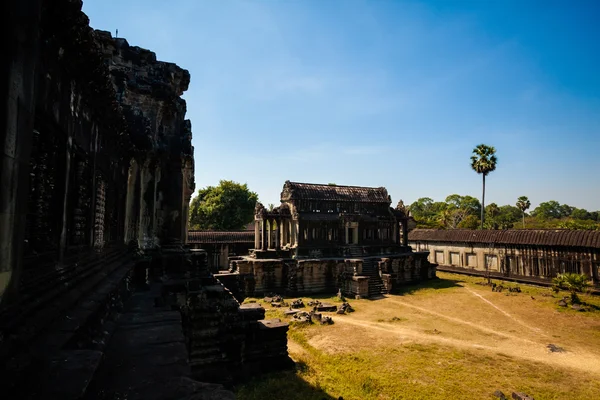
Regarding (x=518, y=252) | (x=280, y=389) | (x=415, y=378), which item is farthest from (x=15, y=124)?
(x=518, y=252)

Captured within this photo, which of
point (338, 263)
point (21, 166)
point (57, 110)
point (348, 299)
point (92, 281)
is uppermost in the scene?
point (57, 110)

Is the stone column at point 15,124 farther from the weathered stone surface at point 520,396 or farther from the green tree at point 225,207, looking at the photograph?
the green tree at point 225,207

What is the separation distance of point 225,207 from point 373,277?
22050 mm

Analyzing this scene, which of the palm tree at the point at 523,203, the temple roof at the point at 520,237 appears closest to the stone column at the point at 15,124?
the temple roof at the point at 520,237

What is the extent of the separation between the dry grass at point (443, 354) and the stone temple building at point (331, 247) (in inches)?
190

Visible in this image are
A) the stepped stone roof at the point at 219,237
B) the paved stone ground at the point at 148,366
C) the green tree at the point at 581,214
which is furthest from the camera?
the green tree at the point at 581,214

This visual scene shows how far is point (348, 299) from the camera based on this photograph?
798 inches

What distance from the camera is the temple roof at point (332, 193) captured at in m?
24.6

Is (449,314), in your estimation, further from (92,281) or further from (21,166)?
(21,166)

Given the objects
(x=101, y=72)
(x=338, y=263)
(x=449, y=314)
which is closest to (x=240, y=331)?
(x=101, y=72)

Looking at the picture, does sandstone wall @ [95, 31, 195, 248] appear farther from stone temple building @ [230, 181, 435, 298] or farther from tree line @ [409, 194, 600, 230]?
tree line @ [409, 194, 600, 230]

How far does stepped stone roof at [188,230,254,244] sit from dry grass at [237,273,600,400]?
12402mm

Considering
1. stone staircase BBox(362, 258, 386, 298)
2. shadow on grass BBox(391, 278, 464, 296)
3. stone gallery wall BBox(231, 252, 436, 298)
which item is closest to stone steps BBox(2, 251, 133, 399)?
stone gallery wall BBox(231, 252, 436, 298)

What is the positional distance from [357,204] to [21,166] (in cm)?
2571
